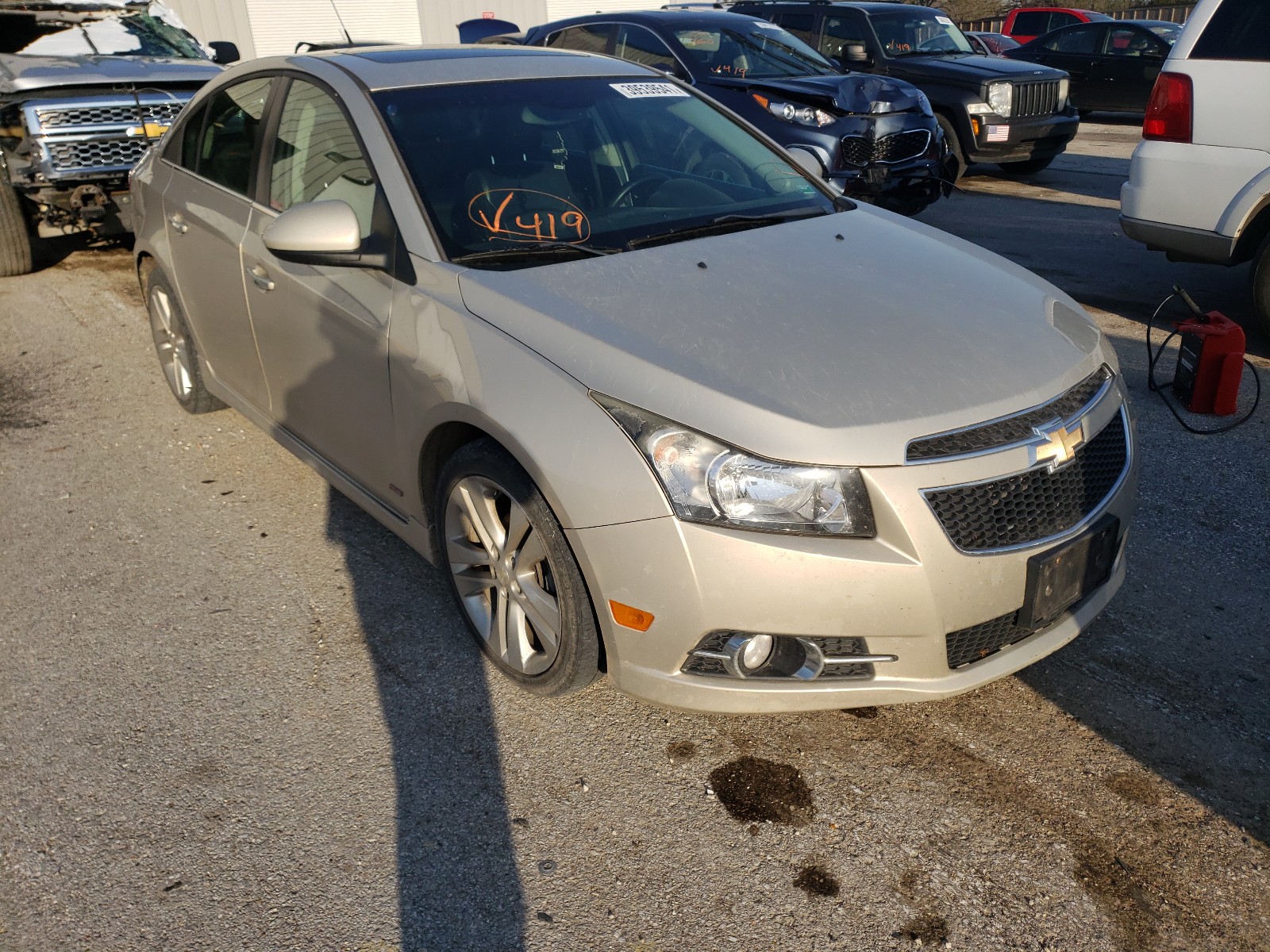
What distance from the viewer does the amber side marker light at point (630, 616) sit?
8.31 ft

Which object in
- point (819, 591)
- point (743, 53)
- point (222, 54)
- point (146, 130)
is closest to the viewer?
point (819, 591)

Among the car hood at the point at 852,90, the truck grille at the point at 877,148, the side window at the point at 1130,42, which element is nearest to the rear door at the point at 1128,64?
the side window at the point at 1130,42

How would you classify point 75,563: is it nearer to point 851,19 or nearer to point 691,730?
point 691,730

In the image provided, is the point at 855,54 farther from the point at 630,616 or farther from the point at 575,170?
the point at 630,616

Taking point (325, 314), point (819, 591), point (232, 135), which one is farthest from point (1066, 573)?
point (232, 135)

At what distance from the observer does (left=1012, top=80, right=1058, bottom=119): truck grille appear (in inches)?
416

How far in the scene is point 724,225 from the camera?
3490 mm

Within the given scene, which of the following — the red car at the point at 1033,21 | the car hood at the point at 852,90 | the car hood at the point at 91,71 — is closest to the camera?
the car hood at the point at 91,71

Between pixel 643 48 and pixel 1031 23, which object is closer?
pixel 643 48

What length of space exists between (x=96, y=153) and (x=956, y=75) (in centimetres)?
787

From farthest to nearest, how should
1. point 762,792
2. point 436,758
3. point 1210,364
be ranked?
point 1210,364
point 436,758
point 762,792

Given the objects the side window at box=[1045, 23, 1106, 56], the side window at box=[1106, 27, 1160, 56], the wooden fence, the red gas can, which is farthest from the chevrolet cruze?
the wooden fence

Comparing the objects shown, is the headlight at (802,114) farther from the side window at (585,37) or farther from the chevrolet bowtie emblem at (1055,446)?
the chevrolet bowtie emblem at (1055,446)

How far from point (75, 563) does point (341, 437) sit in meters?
1.24
